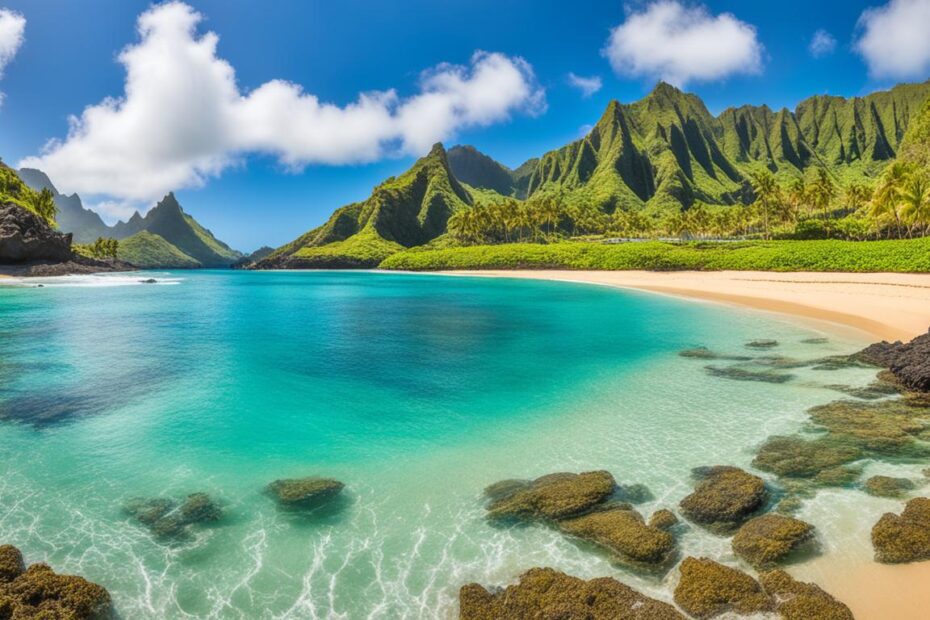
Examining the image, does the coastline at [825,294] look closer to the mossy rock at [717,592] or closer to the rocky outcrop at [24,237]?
the mossy rock at [717,592]

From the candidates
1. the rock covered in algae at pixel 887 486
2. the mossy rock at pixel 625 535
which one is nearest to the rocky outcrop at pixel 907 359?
the rock covered in algae at pixel 887 486

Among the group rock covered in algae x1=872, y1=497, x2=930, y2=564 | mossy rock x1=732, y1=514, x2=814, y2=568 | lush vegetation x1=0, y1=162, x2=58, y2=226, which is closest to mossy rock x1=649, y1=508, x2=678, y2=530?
mossy rock x1=732, y1=514, x2=814, y2=568

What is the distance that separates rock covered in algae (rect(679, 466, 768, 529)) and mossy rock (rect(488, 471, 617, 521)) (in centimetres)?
A: 160

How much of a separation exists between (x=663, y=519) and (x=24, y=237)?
122361mm

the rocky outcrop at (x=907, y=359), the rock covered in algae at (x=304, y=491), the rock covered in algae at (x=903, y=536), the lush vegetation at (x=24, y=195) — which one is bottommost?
the rock covered in algae at (x=304, y=491)

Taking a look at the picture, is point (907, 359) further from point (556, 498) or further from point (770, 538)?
point (556, 498)

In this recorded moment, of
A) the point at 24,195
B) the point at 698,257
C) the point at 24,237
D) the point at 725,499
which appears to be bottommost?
the point at 725,499

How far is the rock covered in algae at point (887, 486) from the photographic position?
32.4 feet

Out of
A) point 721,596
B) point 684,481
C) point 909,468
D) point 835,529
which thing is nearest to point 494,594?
point 721,596

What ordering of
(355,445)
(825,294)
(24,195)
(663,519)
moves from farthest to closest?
(24,195) < (825,294) < (355,445) < (663,519)

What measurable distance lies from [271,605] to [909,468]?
44.1 feet

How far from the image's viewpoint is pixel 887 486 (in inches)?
398

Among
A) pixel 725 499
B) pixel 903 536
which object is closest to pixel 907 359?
pixel 903 536

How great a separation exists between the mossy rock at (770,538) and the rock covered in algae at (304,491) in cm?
784
